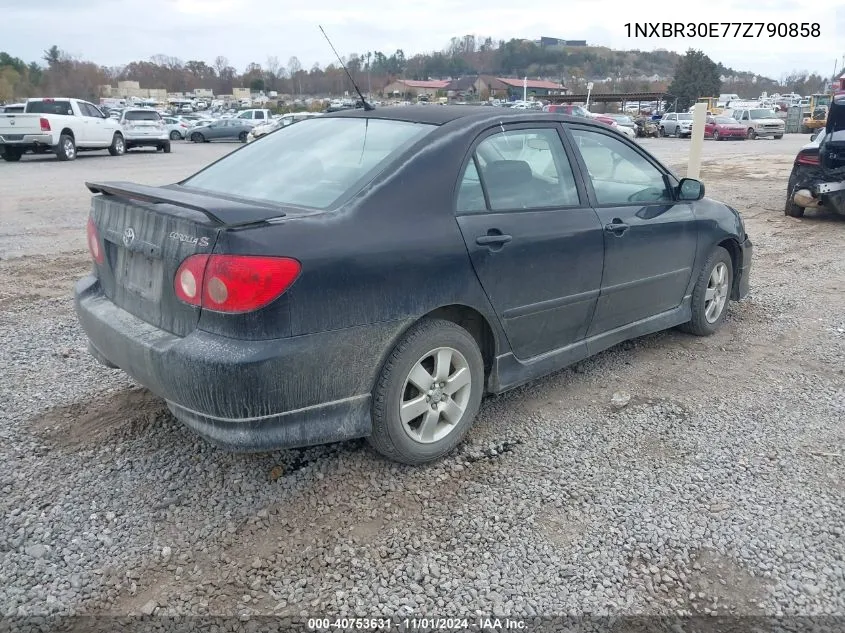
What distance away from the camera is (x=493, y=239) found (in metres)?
3.38

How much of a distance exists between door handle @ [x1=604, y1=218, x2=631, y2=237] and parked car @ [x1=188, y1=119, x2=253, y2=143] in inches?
1292

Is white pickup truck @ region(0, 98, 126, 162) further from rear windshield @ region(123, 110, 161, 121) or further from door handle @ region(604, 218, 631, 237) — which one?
door handle @ region(604, 218, 631, 237)

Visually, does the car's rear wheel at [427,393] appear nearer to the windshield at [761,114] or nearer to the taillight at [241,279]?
the taillight at [241,279]

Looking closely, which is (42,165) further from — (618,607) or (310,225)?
(618,607)

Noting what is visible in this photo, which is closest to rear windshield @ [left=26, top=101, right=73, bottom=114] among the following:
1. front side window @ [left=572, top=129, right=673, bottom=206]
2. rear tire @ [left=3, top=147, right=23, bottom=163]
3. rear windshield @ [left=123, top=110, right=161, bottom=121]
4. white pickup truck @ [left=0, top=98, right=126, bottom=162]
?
white pickup truck @ [left=0, top=98, right=126, bottom=162]

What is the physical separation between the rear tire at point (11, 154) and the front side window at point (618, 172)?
1990 centimetres

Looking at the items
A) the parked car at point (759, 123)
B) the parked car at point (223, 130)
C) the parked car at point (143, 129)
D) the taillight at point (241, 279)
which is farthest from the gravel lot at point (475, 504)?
the parked car at point (759, 123)

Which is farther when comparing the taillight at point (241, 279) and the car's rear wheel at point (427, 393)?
the car's rear wheel at point (427, 393)

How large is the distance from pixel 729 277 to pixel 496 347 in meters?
2.63

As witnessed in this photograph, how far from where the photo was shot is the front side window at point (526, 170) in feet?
11.6

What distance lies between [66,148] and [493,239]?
19.8 meters

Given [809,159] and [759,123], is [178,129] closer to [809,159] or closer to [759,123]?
[759,123]

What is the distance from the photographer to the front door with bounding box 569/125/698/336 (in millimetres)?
4047

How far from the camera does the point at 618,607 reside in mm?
2480
